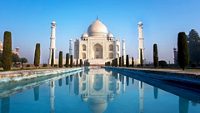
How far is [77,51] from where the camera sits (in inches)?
1973

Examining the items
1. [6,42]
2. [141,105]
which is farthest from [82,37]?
[141,105]

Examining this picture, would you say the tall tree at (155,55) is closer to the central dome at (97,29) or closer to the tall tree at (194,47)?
the tall tree at (194,47)

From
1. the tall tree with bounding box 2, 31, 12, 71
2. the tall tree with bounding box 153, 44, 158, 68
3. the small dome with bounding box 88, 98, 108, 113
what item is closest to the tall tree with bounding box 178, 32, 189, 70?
the tall tree with bounding box 153, 44, 158, 68

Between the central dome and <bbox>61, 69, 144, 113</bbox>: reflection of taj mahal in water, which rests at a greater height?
the central dome

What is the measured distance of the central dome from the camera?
162 feet

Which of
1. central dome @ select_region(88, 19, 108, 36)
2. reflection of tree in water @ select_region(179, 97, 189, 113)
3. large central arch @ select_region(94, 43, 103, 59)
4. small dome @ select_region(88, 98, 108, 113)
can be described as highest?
central dome @ select_region(88, 19, 108, 36)

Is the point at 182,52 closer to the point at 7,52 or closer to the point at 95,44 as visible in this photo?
the point at 7,52

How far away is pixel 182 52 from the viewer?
11.9m

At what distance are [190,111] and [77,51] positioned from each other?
46.9 metres

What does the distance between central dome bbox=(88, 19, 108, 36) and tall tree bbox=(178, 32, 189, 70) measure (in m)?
37.4

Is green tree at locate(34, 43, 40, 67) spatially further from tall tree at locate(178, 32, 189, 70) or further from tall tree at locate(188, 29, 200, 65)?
tall tree at locate(188, 29, 200, 65)

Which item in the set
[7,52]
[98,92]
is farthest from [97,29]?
[98,92]

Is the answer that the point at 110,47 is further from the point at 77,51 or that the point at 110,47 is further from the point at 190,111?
the point at 190,111

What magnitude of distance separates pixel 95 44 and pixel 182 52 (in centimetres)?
3857
